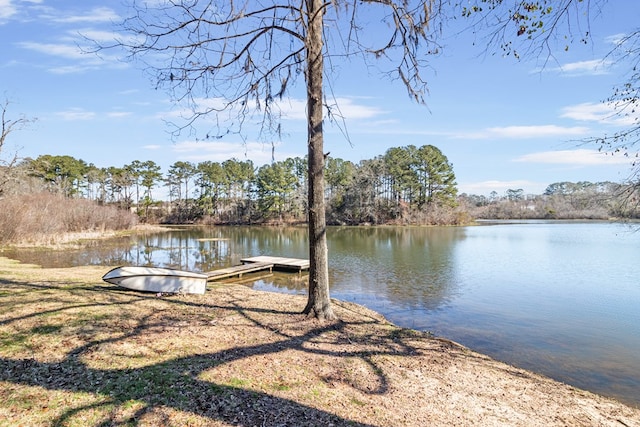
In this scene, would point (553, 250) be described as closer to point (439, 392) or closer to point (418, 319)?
point (418, 319)

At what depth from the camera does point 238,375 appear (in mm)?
4082

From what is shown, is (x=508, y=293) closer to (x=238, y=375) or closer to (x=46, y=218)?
(x=238, y=375)

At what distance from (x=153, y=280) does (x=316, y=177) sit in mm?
5039

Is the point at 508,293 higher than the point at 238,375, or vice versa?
the point at 238,375

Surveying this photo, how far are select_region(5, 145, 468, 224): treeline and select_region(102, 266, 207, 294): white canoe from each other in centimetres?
4647

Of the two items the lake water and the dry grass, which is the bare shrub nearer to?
the lake water

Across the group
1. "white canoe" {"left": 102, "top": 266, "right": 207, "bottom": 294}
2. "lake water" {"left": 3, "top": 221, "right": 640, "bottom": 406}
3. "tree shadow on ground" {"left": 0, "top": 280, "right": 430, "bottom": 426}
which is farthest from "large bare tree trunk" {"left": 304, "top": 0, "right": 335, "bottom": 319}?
"white canoe" {"left": 102, "top": 266, "right": 207, "bottom": 294}

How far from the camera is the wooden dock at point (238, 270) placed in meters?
14.7

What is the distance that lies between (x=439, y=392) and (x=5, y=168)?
22.2 meters

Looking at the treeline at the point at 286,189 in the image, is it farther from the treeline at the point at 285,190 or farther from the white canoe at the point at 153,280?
the white canoe at the point at 153,280

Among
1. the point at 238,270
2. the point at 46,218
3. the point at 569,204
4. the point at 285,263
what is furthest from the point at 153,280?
the point at 569,204

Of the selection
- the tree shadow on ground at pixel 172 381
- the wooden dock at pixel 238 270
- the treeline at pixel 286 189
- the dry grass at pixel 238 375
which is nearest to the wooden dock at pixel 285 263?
the wooden dock at pixel 238 270

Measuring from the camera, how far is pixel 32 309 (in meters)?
5.44

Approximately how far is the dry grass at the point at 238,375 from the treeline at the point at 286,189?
1959 inches
